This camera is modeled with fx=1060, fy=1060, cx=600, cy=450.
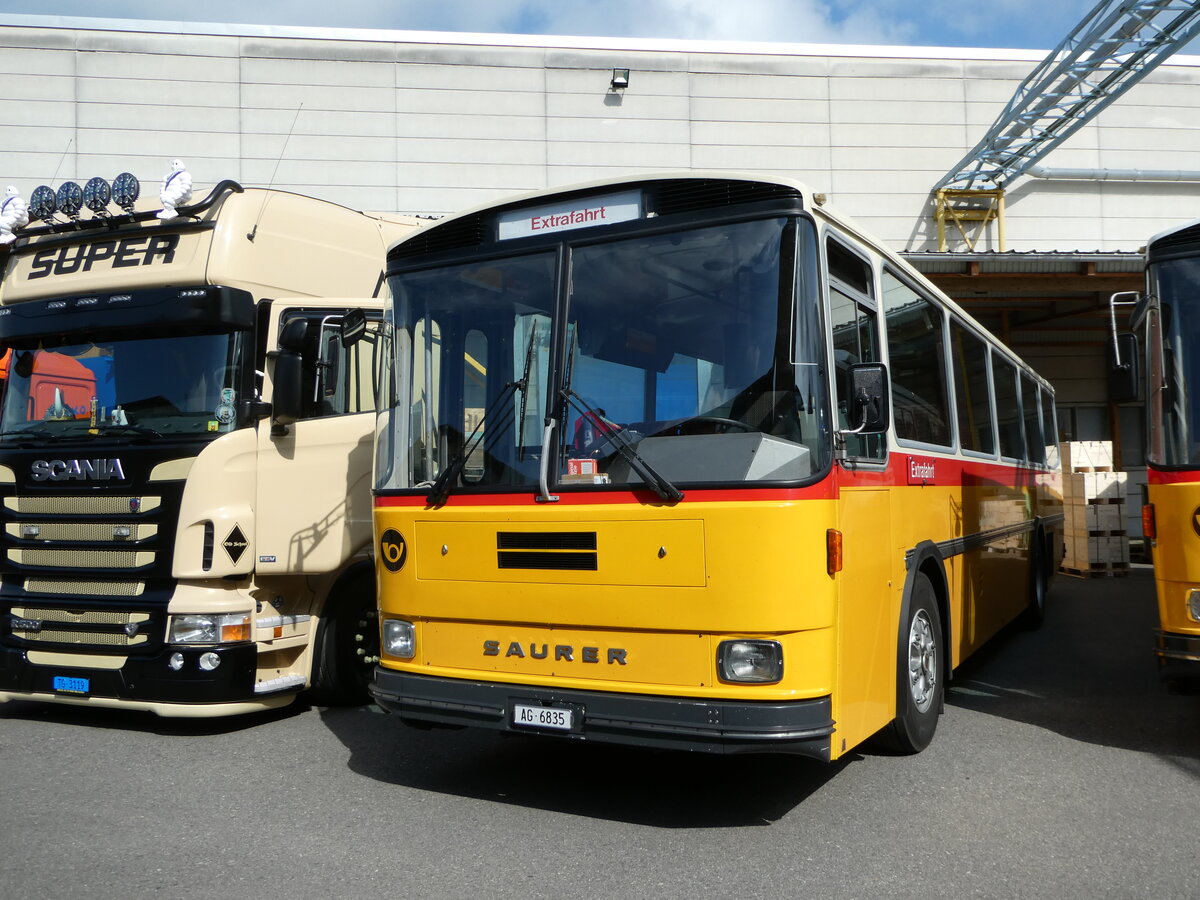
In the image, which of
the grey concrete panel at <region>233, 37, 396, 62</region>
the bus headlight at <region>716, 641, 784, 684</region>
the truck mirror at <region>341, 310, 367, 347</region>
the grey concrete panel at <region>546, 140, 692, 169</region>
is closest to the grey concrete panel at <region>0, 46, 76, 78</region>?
the grey concrete panel at <region>233, 37, 396, 62</region>

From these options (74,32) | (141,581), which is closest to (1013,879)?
(141,581)

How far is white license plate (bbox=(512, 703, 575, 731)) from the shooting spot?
4.83 m

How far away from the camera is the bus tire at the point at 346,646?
736cm

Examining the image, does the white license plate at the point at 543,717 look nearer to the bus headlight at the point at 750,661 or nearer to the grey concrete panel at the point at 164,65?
the bus headlight at the point at 750,661

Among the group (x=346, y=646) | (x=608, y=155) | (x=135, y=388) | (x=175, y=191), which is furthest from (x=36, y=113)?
(x=346, y=646)

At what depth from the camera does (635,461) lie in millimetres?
4762

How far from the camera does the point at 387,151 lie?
2062cm

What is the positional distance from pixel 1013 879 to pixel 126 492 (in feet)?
18.0

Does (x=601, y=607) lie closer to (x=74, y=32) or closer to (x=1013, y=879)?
(x=1013, y=879)

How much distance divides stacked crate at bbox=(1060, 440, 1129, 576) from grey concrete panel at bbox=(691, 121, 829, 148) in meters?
8.22

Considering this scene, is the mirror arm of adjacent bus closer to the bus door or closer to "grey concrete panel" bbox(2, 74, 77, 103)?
the bus door

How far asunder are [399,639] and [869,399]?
8.71 ft

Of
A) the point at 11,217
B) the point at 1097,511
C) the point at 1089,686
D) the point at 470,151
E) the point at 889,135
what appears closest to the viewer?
the point at 11,217

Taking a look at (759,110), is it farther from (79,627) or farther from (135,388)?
(79,627)
